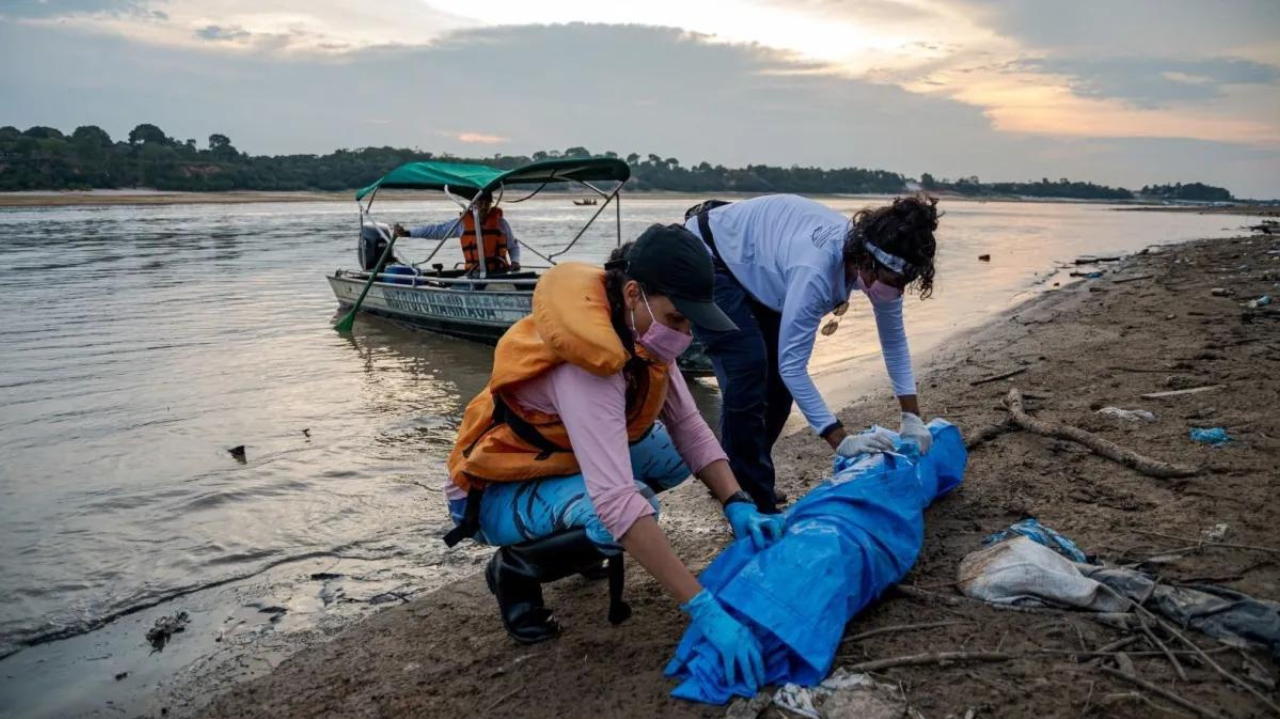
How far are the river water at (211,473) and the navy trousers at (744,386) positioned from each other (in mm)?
1443

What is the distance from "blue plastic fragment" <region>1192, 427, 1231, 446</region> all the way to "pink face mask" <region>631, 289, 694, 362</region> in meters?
2.93

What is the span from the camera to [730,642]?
2.24m

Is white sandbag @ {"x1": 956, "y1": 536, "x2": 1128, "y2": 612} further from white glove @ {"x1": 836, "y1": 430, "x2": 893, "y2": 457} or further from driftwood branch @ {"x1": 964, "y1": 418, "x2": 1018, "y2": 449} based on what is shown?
driftwood branch @ {"x1": 964, "y1": 418, "x2": 1018, "y2": 449}

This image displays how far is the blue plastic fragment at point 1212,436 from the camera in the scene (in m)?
3.80

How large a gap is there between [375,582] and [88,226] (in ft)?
119

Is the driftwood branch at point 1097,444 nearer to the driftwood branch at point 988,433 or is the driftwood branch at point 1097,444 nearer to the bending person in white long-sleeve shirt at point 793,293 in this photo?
the driftwood branch at point 988,433

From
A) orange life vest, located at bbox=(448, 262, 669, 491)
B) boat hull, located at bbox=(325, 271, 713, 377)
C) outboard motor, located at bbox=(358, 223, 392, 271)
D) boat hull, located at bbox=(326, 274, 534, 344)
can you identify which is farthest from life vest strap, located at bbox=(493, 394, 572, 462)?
outboard motor, located at bbox=(358, 223, 392, 271)

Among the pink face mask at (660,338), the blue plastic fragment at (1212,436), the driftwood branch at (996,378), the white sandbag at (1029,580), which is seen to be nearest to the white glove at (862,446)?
the white sandbag at (1029,580)

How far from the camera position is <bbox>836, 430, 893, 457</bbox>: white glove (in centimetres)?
299

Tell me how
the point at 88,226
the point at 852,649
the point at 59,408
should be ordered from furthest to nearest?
the point at 88,226 < the point at 59,408 < the point at 852,649

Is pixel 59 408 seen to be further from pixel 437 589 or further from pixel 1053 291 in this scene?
pixel 1053 291

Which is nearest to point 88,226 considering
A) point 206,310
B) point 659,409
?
point 206,310

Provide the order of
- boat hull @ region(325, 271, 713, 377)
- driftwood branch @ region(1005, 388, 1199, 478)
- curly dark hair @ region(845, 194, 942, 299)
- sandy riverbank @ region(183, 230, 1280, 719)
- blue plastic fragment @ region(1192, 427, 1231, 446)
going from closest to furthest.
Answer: sandy riverbank @ region(183, 230, 1280, 719) → curly dark hair @ region(845, 194, 942, 299) → driftwood branch @ region(1005, 388, 1199, 478) → blue plastic fragment @ region(1192, 427, 1231, 446) → boat hull @ region(325, 271, 713, 377)

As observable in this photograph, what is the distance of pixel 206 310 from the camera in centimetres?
1298
